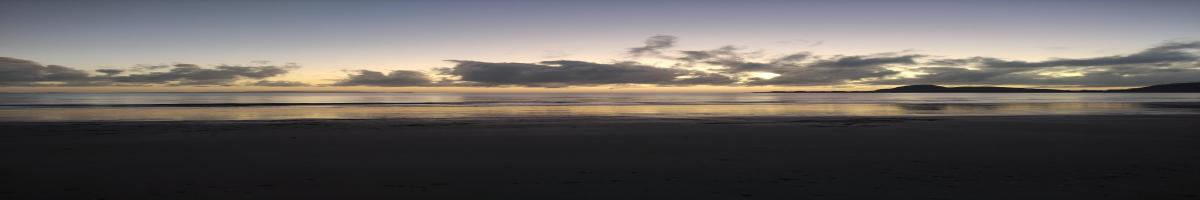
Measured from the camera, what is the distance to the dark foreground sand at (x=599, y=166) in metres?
7.71

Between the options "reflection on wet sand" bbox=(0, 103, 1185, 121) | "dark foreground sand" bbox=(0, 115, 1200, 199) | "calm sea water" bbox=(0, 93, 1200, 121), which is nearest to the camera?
"dark foreground sand" bbox=(0, 115, 1200, 199)

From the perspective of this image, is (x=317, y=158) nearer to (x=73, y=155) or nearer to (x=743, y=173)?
(x=73, y=155)

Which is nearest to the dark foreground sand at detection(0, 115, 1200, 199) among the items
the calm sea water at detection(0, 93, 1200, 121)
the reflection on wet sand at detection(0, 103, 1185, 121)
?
the reflection on wet sand at detection(0, 103, 1185, 121)

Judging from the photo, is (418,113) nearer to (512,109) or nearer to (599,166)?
(512,109)

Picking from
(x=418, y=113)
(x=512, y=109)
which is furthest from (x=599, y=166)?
(x=512, y=109)

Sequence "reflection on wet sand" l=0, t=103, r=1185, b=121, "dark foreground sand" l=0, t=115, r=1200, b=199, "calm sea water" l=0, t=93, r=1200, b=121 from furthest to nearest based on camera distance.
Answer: "calm sea water" l=0, t=93, r=1200, b=121
"reflection on wet sand" l=0, t=103, r=1185, b=121
"dark foreground sand" l=0, t=115, r=1200, b=199

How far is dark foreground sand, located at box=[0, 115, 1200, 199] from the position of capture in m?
7.71

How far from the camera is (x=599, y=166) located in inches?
397

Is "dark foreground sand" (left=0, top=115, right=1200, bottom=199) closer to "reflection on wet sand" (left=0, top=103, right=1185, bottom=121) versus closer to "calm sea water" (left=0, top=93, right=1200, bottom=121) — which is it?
"reflection on wet sand" (left=0, top=103, right=1185, bottom=121)

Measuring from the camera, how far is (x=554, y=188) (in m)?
8.05

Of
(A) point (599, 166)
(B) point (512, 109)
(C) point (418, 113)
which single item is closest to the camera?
(A) point (599, 166)

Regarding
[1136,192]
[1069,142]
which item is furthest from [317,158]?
[1069,142]

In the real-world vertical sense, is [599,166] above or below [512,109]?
below

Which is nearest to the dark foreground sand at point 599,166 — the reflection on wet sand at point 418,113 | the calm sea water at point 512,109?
the reflection on wet sand at point 418,113
